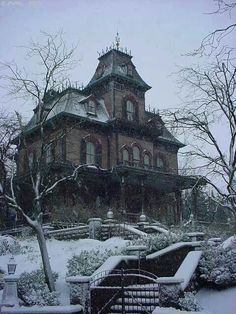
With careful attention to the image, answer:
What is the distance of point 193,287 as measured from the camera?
9.74 m

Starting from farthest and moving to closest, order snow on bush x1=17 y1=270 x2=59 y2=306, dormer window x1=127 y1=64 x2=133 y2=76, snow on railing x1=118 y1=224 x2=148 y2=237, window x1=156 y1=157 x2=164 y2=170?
window x1=156 y1=157 x2=164 y2=170 → dormer window x1=127 y1=64 x2=133 y2=76 → snow on railing x1=118 y1=224 x2=148 y2=237 → snow on bush x1=17 y1=270 x2=59 y2=306

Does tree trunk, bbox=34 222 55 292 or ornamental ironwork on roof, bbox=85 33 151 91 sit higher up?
ornamental ironwork on roof, bbox=85 33 151 91

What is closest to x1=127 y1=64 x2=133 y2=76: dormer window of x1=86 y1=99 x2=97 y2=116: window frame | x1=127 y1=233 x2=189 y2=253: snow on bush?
x1=86 y1=99 x2=97 y2=116: window frame

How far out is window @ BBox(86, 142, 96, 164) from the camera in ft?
83.5

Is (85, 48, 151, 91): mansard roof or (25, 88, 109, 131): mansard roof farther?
(85, 48, 151, 91): mansard roof

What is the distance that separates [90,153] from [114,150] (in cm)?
157

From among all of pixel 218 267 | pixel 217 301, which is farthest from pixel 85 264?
pixel 217 301

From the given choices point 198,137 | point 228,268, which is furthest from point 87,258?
point 198,137

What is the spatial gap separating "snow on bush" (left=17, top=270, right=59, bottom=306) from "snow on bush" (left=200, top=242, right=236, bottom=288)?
3720 mm

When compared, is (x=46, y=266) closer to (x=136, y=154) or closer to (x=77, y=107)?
(x=77, y=107)

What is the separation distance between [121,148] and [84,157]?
258 centimetres

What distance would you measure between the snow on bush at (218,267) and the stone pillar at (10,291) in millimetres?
4473

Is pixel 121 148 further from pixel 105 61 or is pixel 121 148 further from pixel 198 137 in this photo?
pixel 198 137

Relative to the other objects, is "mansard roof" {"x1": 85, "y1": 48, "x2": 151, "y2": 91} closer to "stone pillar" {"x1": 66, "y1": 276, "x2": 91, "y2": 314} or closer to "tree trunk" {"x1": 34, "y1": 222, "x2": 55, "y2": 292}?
"tree trunk" {"x1": 34, "y1": 222, "x2": 55, "y2": 292}
